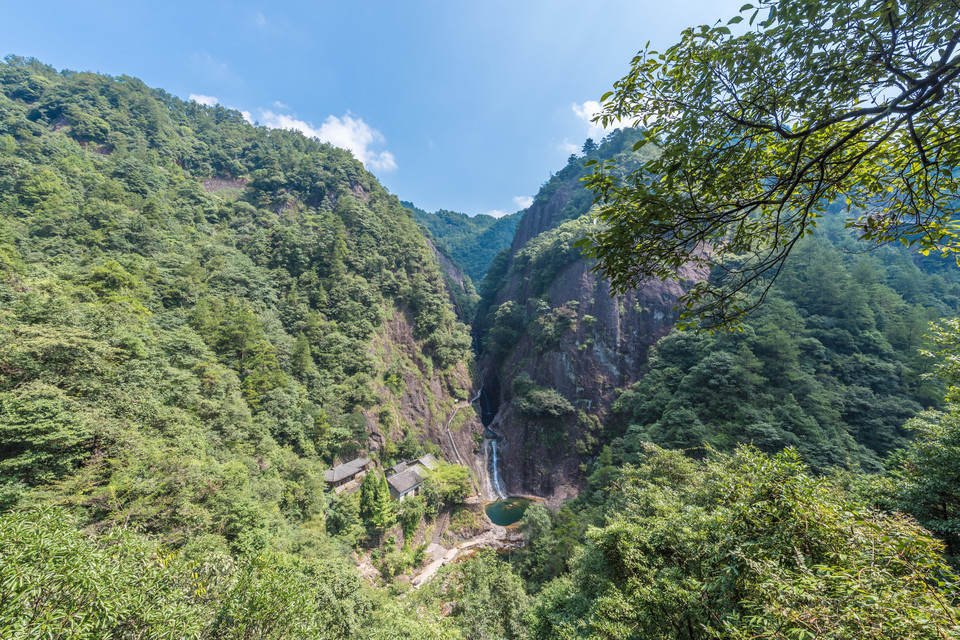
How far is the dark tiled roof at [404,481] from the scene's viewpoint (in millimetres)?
21562

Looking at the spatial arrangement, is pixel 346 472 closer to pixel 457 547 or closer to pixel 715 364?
pixel 457 547

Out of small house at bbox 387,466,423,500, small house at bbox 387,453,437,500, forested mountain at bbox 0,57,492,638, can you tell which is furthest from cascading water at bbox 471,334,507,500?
small house at bbox 387,466,423,500

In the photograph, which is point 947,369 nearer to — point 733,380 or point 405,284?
point 733,380

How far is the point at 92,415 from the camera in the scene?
970 centimetres

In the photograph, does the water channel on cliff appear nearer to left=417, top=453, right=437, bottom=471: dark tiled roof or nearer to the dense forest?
the dense forest

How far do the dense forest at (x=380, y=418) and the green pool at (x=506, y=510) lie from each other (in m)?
2.64

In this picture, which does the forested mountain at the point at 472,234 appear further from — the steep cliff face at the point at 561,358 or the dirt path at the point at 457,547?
the dirt path at the point at 457,547

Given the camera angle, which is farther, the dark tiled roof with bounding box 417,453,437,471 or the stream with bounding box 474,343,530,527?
the stream with bounding box 474,343,530,527

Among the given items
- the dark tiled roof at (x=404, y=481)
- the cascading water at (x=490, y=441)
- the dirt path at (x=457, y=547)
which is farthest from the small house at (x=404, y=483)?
the cascading water at (x=490, y=441)

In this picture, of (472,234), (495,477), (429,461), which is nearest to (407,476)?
(429,461)

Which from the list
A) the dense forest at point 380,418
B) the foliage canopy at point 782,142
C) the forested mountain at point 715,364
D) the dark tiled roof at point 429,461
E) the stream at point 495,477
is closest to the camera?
the foliage canopy at point 782,142

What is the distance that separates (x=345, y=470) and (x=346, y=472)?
205mm

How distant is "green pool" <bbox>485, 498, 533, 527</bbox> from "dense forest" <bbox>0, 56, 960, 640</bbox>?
264 cm

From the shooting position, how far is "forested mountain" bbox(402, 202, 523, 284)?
78938mm
